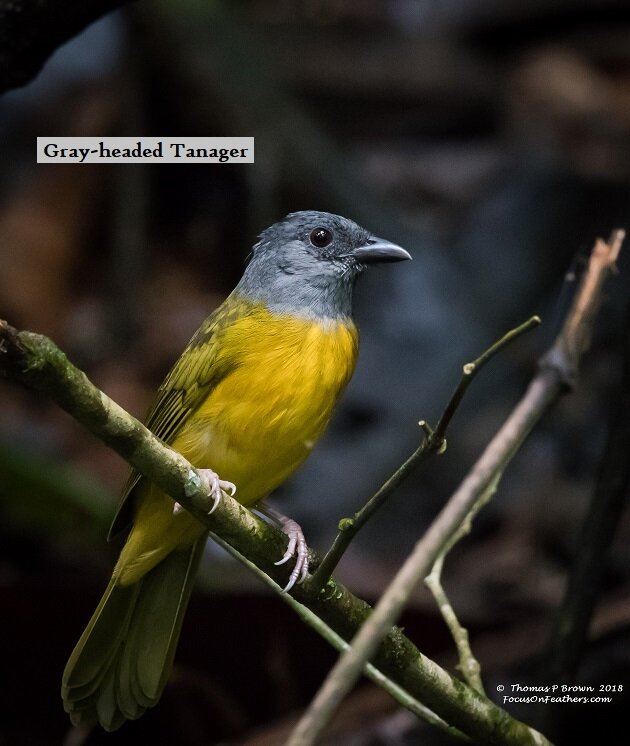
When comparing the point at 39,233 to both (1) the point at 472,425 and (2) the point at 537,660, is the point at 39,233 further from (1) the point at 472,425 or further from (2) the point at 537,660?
(2) the point at 537,660

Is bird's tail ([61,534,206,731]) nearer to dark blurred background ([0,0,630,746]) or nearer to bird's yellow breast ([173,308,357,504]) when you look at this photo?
dark blurred background ([0,0,630,746])

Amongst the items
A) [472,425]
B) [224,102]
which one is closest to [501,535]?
[472,425]

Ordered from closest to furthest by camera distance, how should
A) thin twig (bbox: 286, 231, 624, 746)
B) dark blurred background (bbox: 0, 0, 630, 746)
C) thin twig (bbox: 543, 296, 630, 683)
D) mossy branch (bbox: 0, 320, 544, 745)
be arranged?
thin twig (bbox: 286, 231, 624, 746) < mossy branch (bbox: 0, 320, 544, 745) < thin twig (bbox: 543, 296, 630, 683) < dark blurred background (bbox: 0, 0, 630, 746)

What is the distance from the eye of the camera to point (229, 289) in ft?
9.41

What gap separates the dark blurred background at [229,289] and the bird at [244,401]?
22 cm

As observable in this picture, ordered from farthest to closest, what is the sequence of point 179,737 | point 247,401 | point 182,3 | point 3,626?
point 182,3, point 179,737, point 3,626, point 247,401

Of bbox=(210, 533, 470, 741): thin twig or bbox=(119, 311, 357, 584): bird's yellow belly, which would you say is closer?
bbox=(210, 533, 470, 741): thin twig

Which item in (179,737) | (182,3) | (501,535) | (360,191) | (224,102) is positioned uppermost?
(182,3)

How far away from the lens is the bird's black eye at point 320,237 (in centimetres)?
266

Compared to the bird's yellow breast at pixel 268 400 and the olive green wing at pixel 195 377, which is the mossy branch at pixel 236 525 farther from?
the olive green wing at pixel 195 377

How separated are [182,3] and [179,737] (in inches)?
128

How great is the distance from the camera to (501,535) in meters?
4.55

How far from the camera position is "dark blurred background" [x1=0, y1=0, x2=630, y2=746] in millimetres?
3270

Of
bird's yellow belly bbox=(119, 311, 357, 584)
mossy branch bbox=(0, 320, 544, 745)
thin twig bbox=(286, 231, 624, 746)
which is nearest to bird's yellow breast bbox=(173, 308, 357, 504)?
bird's yellow belly bbox=(119, 311, 357, 584)
